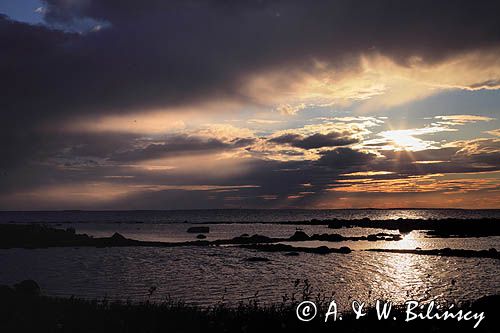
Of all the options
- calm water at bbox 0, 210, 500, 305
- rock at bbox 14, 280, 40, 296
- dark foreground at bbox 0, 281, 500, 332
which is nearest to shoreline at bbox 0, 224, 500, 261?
calm water at bbox 0, 210, 500, 305

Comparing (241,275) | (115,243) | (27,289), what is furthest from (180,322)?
(115,243)

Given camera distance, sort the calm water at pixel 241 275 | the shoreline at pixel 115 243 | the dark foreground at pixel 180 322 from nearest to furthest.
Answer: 1. the dark foreground at pixel 180 322
2. the calm water at pixel 241 275
3. the shoreline at pixel 115 243

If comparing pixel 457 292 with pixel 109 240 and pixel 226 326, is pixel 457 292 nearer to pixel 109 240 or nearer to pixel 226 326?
pixel 226 326

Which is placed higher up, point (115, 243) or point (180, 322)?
point (180, 322)

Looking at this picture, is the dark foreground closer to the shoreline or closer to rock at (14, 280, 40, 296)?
rock at (14, 280, 40, 296)

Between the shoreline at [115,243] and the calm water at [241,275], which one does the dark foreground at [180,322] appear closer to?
the calm water at [241,275]

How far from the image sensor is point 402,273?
3956cm

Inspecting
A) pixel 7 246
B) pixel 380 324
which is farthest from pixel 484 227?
pixel 380 324

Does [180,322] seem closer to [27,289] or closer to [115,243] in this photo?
[27,289]

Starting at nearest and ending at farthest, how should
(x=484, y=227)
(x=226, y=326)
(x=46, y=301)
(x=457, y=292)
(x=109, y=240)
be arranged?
(x=226, y=326), (x=46, y=301), (x=457, y=292), (x=109, y=240), (x=484, y=227)

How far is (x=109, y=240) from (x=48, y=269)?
31259 mm

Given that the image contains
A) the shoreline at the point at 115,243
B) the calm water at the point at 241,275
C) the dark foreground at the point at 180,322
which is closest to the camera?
the dark foreground at the point at 180,322

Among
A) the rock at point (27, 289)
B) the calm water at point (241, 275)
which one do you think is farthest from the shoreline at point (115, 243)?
the rock at point (27, 289)

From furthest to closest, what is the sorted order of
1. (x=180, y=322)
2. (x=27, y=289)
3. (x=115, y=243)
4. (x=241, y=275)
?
(x=115, y=243), (x=241, y=275), (x=27, y=289), (x=180, y=322)
